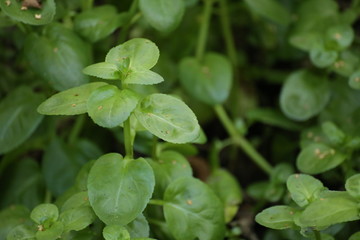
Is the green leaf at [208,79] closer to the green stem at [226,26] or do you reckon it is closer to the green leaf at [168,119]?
the green stem at [226,26]

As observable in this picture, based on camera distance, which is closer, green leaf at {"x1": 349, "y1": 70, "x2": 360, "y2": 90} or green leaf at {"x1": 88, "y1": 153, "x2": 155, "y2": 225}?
green leaf at {"x1": 88, "y1": 153, "x2": 155, "y2": 225}

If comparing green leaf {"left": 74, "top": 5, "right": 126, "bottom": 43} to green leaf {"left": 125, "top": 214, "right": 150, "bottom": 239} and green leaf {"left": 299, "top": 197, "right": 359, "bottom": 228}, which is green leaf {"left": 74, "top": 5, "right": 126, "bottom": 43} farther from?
green leaf {"left": 299, "top": 197, "right": 359, "bottom": 228}

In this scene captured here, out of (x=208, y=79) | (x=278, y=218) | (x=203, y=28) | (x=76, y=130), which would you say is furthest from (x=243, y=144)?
(x=278, y=218)

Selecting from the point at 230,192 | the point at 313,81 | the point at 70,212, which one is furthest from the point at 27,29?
the point at 313,81

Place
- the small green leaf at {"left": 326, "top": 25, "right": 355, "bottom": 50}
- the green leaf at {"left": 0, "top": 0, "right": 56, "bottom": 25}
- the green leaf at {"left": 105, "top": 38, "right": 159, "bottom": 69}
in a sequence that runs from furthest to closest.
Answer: the small green leaf at {"left": 326, "top": 25, "right": 355, "bottom": 50} → the green leaf at {"left": 0, "top": 0, "right": 56, "bottom": 25} → the green leaf at {"left": 105, "top": 38, "right": 159, "bottom": 69}

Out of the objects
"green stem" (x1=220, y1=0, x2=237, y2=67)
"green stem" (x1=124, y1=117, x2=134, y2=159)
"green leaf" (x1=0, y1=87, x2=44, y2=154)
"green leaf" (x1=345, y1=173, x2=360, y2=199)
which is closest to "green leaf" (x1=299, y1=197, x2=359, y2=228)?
"green leaf" (x1=345, y1=173, x2=360, y2=199)

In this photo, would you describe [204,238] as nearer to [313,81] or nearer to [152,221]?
[152,221]

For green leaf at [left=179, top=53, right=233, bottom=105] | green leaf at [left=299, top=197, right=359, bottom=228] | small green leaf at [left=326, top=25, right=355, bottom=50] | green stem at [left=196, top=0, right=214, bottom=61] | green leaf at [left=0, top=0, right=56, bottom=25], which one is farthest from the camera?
green stem at [left=196, top=0, right=214, bottom=61]
